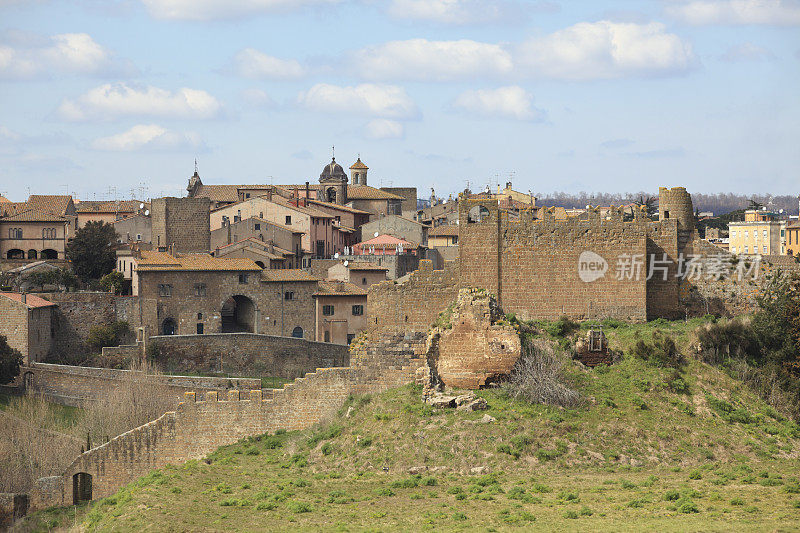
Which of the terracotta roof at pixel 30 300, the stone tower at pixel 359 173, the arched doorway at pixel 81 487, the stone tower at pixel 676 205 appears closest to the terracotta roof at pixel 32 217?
the terracotta roof at pixel 30 300

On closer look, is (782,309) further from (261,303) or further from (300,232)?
(300,232)

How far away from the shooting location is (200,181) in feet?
356

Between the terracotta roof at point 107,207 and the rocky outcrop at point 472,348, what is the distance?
7010cm

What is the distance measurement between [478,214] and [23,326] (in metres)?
33.3

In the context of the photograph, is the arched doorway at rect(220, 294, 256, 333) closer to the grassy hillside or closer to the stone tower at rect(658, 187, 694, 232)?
the grassy hillside

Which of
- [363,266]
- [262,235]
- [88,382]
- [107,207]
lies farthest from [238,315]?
[107,207]

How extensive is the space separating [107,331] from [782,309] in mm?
42023

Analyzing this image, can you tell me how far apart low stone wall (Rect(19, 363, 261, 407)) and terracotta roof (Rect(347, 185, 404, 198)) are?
163 feet

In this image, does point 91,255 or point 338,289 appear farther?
point 91,255

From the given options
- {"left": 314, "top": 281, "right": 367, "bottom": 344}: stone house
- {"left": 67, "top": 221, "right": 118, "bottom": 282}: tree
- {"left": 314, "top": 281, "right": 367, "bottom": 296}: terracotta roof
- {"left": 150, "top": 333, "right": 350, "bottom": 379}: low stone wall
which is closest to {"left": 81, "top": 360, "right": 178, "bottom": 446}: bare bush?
{"left": 150, "top": 333, "right": 350, "bottom": 379}: low stone wall

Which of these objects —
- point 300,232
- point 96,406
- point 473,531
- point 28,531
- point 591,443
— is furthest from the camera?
point 300,232

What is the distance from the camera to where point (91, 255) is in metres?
77.4

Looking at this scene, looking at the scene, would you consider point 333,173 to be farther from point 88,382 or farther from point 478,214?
point 478,214

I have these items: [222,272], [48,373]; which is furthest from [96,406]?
[222,272]
